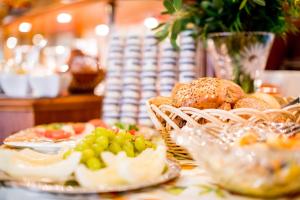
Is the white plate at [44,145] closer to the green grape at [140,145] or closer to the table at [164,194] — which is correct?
the green grape at [140,145]

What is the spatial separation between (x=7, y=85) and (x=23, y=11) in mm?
4064

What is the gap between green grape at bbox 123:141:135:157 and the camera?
0.90 meters

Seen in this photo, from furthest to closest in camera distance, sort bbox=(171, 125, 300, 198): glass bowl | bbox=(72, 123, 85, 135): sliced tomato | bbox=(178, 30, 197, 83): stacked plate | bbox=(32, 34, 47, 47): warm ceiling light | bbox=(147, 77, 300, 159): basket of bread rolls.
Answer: bbox=(32, 34, 47, 47): warm ceiling light → bbox=(178, 30, 197, 83): stacked plate → bbox=(72, 123, 85, 135): sliced tomato → bbox=(147, 77, 300, 159): basket of bread rolls → bbox=(171, 125, 300, 198): glass bowl

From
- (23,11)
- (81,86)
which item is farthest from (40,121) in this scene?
(23,11)

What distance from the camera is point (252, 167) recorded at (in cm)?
70

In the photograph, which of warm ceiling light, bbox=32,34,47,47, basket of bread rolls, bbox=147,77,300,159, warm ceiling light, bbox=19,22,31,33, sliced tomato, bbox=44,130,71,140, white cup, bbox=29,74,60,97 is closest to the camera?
basket of bread rolls, bbox=147,77,300,159

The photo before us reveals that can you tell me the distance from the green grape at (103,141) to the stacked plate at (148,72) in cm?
101

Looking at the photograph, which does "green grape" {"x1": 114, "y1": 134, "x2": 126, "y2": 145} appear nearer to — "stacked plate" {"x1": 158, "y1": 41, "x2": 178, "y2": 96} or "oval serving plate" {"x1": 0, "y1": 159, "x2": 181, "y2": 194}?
"oval serving plate" {"x1": 0, "y1": 159, "x2": 181, "y2": 194}

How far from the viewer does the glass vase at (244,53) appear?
1.62 metres

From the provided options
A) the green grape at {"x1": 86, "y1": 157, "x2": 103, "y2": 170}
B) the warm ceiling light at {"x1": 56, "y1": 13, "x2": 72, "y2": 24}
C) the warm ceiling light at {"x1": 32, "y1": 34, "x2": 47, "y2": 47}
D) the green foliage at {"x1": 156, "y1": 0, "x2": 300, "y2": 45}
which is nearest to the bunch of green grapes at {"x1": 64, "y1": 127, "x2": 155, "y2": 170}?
the green grape at {"x1": 86, "y1": 157, "x2": 103, "y2": 170}

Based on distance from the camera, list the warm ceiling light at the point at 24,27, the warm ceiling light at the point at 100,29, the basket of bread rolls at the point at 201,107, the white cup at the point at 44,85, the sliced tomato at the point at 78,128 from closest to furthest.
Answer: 1. the basket of bread rolls at the point at 201,107
2. the sliced tomato at the point at 78,128
3. the white cup at the point at 44,85
4. the warm ceiling light at the point at 24,27
5. the warm ceiling light at the point at 100,29

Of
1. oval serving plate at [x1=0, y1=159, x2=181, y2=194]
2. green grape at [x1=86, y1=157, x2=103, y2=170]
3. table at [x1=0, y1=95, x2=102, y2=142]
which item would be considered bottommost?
table at [x1=0, y1=95, x2=102, y2=142]

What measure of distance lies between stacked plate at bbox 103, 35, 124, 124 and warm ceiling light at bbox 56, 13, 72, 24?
228 inches

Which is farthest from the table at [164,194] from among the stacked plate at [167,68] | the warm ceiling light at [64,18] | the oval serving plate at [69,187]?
the warm ceiling light at [64,18]
